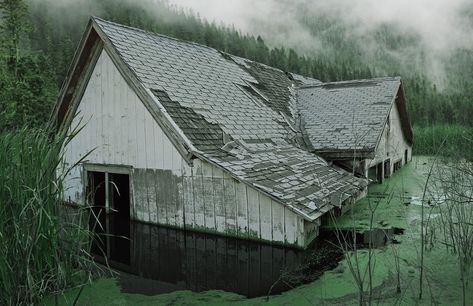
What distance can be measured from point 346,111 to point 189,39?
2933 inches

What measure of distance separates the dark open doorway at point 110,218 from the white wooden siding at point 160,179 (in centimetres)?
43

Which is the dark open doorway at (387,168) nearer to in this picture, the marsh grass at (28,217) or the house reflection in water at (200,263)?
the house reflection in water at (200,263)

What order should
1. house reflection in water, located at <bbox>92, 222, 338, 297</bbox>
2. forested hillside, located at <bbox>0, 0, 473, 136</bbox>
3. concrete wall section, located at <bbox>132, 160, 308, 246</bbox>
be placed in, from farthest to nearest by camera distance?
forested hillside, located at <bbox>0, 0, 473, 136</bbox>, concrete wall section, located at <bbox>132, 160, 308, 246</bbox>, house reflection in water, located at <bbox>92, 222, 338, 297</bbox>

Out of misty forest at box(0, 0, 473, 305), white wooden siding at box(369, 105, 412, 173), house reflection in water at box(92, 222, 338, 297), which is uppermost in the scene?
white wooden siding at box(369, 105, 412, 173)

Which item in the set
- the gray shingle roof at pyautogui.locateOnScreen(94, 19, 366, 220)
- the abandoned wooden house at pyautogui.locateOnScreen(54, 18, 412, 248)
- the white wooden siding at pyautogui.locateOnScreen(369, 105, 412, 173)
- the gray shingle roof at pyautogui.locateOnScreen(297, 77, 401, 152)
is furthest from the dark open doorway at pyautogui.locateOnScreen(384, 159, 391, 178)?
the gray shingle roof at pyautogui.locateOnScreen(94, 19, 366, 220)

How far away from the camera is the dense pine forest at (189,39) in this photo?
22.2 m

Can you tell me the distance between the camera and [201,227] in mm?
7551

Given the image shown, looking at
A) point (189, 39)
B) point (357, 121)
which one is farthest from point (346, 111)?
point (189, 39)

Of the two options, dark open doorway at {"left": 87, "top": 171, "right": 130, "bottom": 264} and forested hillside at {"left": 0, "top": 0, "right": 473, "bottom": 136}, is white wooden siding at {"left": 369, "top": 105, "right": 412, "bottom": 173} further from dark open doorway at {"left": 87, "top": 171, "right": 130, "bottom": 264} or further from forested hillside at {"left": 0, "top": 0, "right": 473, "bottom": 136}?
dark open doorway at {"left": 87, "top": 171, "right": 130, "bottom": 264}

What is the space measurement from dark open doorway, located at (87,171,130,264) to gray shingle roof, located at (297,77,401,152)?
525 cm

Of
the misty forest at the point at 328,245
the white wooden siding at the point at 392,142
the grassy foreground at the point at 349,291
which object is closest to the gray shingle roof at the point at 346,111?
the white wooden siding at the point at 392,142

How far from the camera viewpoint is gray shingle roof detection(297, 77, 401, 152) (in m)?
10.5

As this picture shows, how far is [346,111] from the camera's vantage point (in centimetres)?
1210

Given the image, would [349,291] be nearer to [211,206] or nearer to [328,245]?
[328,245]
